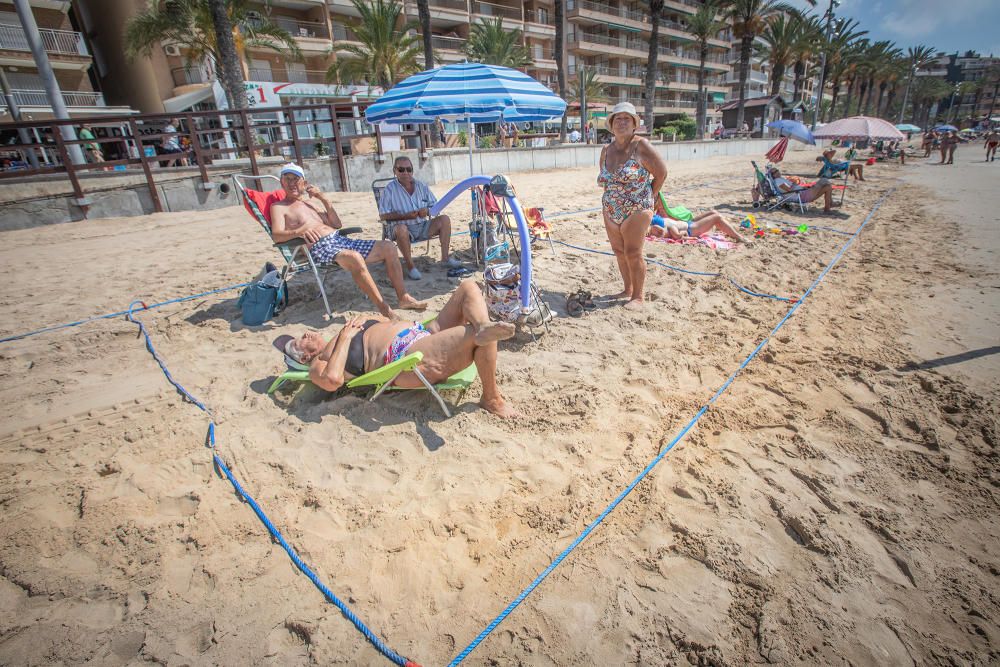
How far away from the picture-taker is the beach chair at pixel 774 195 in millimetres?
8406

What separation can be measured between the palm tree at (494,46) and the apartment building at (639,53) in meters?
9.96

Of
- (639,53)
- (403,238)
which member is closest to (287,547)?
(403,238)

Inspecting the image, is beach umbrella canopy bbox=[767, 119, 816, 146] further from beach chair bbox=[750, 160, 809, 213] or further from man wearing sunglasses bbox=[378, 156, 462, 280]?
man wearing sunglasses bbox=[378, 156, 462, 280]

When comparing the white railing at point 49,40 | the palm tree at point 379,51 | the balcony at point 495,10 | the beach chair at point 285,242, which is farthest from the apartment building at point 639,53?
the beach chair at point 285,242

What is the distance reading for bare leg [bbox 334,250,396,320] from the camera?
13.0 feet

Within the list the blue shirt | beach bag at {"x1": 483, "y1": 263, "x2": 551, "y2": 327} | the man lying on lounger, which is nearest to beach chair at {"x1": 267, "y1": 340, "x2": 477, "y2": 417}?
beach bag at {"x1": 483, "y1": 263, "x2": 551, "y2": 327}

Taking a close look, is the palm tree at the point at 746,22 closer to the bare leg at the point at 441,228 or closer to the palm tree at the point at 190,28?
the palm tree at the point at 190,28

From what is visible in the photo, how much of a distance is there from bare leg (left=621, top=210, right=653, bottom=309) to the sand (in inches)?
9.5

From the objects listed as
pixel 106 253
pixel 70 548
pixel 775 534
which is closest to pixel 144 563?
pixel 70 548

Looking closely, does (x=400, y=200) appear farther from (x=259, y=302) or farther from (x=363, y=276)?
(x=259, y=302)

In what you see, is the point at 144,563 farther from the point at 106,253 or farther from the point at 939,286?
the point at 939,286

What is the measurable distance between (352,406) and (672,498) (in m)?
1.92

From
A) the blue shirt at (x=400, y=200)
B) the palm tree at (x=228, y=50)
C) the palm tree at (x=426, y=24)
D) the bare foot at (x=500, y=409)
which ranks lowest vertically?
the bare foot at (x=500, y=409)

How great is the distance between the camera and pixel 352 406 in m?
2.86
